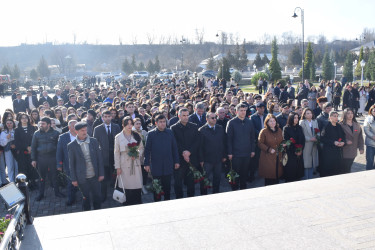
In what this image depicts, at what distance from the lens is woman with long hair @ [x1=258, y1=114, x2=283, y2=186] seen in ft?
24.2

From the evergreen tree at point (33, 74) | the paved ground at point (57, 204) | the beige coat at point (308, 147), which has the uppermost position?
the evergreen tree at point (33, 74)

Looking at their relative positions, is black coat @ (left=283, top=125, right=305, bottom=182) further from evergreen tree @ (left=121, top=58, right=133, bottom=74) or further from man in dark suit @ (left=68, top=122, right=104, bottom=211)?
evergreen tree @ (left=121, top=58, right=133, bottom=74)

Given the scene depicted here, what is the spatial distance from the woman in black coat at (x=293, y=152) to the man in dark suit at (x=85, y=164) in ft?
13.2

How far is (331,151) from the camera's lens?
785 centimetres

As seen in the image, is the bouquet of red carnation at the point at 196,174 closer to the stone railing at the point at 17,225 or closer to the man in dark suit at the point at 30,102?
the stone railing at the point at 17,225

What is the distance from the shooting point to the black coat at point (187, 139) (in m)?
7.23

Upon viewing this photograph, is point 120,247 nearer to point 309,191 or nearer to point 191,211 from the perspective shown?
point 191,211

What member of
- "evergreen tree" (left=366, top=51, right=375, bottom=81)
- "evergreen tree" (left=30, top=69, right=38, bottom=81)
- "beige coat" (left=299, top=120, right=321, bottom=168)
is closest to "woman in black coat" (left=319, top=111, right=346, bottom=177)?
"beige coat" (left=299, top=120, right=321, bottom=168)

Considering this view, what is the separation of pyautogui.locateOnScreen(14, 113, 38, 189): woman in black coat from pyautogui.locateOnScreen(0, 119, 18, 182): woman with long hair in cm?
20

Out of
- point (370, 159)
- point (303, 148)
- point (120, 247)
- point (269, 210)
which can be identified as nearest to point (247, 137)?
point (303, 148)

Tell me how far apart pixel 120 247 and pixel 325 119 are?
→ 6343mm

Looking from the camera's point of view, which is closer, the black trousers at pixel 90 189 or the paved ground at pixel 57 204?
the black trousers at pixel 90 189

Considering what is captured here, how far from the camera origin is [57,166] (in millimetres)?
7117

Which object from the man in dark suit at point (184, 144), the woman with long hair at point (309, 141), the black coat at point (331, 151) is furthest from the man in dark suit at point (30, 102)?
the black coat at point (331, 151)
